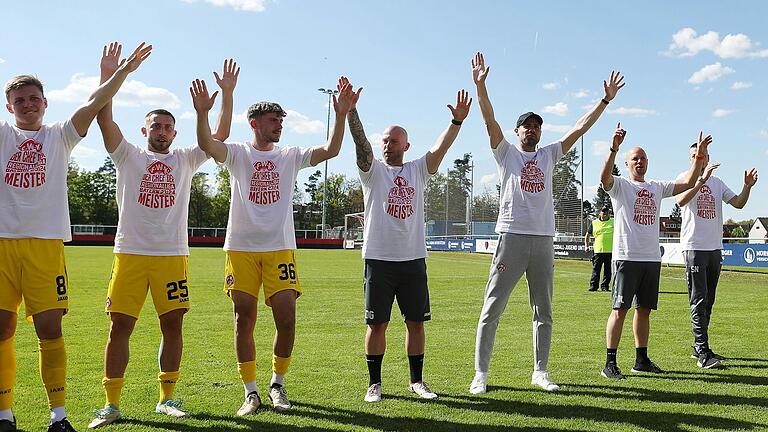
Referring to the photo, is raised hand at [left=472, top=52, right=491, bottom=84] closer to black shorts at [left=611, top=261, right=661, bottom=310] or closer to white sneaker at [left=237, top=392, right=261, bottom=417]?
black shorts at [left=611, top=261, right=661, bottom=310]

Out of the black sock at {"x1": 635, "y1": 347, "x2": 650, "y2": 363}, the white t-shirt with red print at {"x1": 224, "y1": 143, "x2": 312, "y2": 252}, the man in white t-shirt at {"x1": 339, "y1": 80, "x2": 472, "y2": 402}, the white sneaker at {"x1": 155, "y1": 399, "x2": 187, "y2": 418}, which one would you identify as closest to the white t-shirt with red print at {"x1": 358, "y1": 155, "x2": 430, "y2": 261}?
the man in white t-shirt at {"x1": 339, "y1": 80, "x2": 472, "y2": 402}

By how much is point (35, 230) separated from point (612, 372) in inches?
202

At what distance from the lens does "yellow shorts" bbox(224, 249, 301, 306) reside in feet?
17.1

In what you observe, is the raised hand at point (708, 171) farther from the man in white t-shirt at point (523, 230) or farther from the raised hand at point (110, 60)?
the raised hand at point (110, 60)

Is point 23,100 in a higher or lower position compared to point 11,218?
higher

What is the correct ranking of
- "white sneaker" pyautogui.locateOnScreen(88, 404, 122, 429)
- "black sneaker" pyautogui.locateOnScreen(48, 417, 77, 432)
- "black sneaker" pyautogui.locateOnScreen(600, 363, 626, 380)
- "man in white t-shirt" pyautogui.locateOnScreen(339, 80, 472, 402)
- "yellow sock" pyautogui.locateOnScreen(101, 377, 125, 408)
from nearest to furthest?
"black sneaker" pyautogui.locateOnScreen(48, 417, 77, 432) < "white sneaker" pyautogui.locateOnScreen(88, 404, 122, 429) < "yellow sock" pyautogui.locateOnScreen(101, 377, 125, 408) < "man in white t-shirt" pyautogui.locateOnScreen(339, 80, 472, 402) < "black sneaker" pyautogui.locateOnScreen(600, 363, 626, 380)

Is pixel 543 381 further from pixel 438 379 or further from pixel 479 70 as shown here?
pixel 479 70

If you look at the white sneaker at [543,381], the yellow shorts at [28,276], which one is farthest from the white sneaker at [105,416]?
the white sneaker at [543,381]

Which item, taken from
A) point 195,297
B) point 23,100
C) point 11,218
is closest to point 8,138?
point 23,100

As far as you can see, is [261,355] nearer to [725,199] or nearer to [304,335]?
[304,335]

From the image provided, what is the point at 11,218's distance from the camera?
4395 millimetres

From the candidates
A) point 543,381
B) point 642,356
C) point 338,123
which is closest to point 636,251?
point 642,356

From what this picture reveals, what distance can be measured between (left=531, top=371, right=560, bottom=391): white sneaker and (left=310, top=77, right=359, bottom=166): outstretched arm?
2703mm

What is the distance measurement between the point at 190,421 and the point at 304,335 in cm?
395
